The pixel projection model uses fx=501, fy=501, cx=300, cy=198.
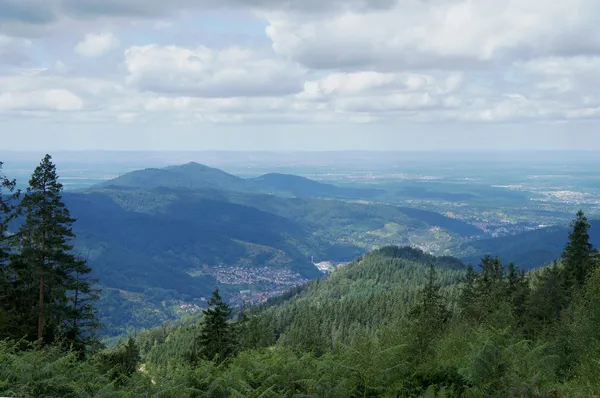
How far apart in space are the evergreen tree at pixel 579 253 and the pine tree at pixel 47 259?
46833 mm

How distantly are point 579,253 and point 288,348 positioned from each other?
45.1 m

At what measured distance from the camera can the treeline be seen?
3206 centimetres

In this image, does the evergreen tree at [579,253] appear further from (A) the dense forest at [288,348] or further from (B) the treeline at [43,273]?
(B) the treeline at [43,273]

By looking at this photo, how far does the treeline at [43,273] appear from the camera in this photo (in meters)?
32.1

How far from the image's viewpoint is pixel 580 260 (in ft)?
174

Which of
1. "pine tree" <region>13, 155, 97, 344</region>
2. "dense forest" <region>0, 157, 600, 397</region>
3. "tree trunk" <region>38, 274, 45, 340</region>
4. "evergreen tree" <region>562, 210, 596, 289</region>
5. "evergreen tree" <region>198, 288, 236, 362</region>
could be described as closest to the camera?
"dense forest" <region>0, 157, 600, 397</region>

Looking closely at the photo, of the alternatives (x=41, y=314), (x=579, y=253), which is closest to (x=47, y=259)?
(x=41, y=314)

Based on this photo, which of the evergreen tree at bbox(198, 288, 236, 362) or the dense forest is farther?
the evergreen tree at bbox(198, 288, 236, 362)

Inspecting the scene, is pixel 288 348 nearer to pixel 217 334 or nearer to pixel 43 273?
pixel 43 273

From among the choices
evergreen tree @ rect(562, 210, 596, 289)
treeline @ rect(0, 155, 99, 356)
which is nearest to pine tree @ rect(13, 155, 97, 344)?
treeline @ rect(0, 155, 99, 356)

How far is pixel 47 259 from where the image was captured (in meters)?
32.8

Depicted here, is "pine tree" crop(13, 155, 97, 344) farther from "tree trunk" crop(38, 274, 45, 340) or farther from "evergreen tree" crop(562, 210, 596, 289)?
"evergreen tree" crop(562, 210, 596, 289)

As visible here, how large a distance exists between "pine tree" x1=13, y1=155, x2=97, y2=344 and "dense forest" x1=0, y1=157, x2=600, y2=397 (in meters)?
0.08

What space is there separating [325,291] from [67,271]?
16347cm
